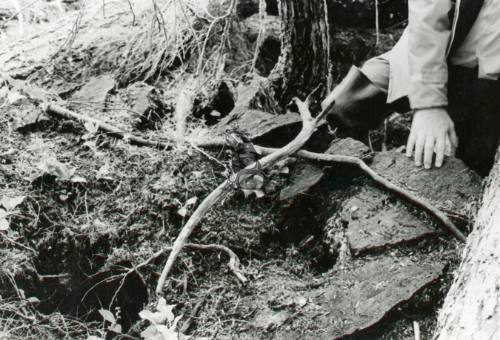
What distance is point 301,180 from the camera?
2992mm

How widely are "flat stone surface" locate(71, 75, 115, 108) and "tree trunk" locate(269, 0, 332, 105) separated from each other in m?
1.27

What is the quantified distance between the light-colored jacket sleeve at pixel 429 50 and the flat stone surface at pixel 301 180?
2.48ft

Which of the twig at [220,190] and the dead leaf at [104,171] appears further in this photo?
the dead leaf at [104,171]

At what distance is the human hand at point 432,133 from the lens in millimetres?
2566

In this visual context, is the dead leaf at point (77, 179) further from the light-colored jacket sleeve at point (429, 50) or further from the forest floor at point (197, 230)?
the light-colored jacket sleeve at point (429, 50)

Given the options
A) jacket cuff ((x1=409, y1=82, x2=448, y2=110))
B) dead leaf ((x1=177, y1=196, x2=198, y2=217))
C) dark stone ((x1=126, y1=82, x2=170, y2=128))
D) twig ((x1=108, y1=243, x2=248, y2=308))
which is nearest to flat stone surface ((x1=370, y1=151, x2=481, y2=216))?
jacket cuff ((x1=409, y1=82, x2=448, y2=110))

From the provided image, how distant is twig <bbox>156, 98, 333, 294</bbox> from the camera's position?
2.56 meters

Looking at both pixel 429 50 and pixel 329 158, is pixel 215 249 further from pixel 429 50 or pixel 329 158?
pixel 429 50

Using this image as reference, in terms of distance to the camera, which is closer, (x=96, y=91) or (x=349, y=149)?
(x=349, y=149)

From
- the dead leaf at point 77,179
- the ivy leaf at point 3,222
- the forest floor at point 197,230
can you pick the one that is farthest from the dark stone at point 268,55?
the ivy leaf at point 3,222

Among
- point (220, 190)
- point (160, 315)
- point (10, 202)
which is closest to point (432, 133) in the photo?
point (220, 190)

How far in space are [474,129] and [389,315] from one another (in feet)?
4.40

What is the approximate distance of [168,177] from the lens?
2.95 meters

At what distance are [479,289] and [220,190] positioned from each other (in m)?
1.52
